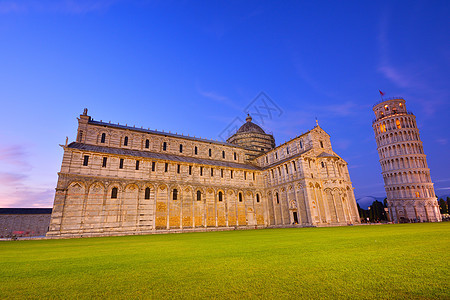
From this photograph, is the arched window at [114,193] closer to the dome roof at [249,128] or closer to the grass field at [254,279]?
the grass field at [254,279]

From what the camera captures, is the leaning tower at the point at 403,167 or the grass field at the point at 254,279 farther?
the leaning tower at the point at 403,167

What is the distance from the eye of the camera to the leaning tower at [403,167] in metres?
50.1

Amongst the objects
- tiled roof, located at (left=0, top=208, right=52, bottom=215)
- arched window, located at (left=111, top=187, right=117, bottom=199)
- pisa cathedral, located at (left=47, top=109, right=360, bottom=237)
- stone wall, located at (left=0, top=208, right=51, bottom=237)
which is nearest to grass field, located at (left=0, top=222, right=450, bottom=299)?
pisa cathedral, located at (left=47, top=109, right=360, bottom=237)

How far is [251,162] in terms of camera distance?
162 ft

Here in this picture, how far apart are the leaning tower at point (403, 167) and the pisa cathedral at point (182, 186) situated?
25.9 metres

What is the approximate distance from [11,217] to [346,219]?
57.4 metres

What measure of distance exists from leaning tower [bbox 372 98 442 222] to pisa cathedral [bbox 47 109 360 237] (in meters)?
25.9

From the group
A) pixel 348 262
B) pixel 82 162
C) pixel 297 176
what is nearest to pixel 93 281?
pixel 348 262

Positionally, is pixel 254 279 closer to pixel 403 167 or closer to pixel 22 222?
pixel 22 222

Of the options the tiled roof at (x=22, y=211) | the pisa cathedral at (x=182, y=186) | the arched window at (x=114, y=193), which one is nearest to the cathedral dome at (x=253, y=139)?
the pisa cathedral at (x=182, y=186)

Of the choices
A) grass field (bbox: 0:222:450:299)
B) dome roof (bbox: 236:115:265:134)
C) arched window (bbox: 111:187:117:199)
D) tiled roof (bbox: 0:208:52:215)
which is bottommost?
grass field (bbox: 0:222:450:299)

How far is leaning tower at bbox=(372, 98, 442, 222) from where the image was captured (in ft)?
164

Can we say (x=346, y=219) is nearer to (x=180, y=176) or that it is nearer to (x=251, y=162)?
(x=251, y=162)

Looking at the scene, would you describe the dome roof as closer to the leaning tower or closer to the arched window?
the leaning tower
